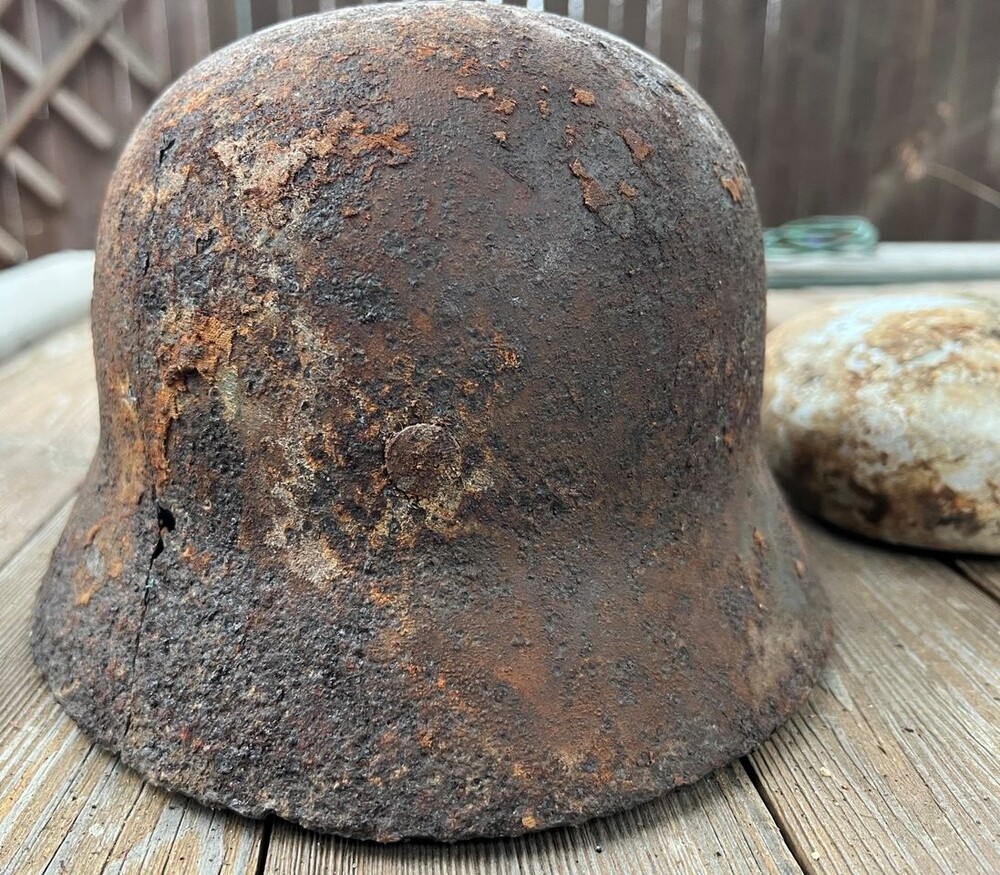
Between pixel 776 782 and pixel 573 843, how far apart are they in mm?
263

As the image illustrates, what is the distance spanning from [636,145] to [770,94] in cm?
422

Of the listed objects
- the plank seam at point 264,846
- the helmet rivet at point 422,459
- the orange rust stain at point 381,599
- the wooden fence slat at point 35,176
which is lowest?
the wooden fence slat at point 35,176

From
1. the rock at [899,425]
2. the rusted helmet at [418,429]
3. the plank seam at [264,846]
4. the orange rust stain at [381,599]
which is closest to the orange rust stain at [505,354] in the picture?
the rusted helmet at [418,429]

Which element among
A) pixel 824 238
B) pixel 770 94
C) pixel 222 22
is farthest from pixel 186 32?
pixel 824 238

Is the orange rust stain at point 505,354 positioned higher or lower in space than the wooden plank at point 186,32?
higher

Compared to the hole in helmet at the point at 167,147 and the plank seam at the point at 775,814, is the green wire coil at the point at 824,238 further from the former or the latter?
the hole in helmet at the point at 167,147

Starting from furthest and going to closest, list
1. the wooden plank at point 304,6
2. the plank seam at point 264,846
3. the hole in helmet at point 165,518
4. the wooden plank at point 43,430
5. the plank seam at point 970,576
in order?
1. the wooden plank at point 304,6
2. the wooden plank at point 43,430
3. the plank seam at point 970,576
4. the hole in helmet at point 165,518
5. the plank seam at point 264,846

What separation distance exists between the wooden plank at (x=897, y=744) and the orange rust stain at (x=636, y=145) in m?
0.72

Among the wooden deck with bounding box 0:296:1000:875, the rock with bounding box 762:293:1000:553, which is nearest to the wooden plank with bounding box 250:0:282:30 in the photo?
the rock with bounding box 762:293:1000:553

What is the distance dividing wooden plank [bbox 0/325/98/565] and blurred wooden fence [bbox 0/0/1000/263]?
171 cm

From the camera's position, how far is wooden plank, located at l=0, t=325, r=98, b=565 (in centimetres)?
185

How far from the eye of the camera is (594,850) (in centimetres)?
95

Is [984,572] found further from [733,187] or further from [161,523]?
A: [161,523]

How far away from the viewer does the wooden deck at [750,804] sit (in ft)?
3.08
